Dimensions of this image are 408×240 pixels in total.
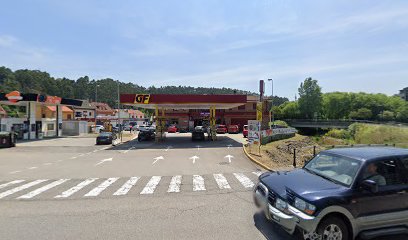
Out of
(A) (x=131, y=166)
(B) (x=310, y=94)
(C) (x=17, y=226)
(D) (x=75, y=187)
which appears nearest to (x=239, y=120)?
(B) (x=310, y=94)

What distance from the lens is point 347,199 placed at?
20.2 ft

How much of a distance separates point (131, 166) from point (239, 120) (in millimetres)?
54737

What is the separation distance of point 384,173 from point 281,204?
7.35ft

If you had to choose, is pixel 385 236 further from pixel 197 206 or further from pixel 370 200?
pixel 197 206

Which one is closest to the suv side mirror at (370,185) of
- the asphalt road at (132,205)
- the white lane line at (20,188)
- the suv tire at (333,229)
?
the suv tire at (333,229)

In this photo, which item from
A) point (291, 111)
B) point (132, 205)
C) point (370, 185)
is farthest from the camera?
point (291, 111)

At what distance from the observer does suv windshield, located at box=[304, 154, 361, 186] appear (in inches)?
260

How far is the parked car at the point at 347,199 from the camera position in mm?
6020

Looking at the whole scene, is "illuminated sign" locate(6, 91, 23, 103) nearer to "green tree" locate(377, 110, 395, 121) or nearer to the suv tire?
the suv tire

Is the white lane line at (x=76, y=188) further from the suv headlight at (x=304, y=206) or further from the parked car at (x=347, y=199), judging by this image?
the suv headlight at (x=304, y=206)

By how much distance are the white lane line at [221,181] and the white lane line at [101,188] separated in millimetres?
4254

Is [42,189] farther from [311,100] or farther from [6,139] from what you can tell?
[311,100]

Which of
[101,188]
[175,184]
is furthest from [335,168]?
[101,188]

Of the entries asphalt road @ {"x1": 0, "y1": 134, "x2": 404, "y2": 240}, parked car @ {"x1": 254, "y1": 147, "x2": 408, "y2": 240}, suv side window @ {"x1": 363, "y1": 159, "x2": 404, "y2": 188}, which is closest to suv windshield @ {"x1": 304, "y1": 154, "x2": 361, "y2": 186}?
parked car @ {"x1": 254, "y1": 147, "x2": 408, "y2": 240}
